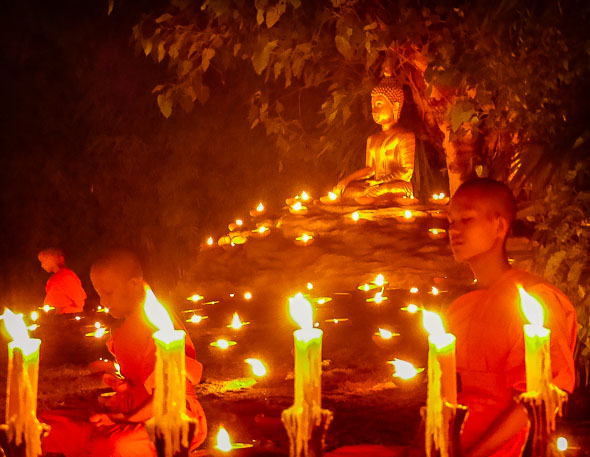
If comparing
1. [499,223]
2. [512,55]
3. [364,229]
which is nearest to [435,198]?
[364,229]

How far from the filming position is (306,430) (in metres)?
1.54

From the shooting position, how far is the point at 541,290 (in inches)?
99.0

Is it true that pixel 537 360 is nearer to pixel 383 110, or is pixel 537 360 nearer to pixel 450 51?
pixel 450 51

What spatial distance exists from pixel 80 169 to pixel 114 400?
33.3 ft

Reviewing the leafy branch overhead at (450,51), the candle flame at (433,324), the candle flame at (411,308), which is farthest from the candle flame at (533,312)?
the candle flame at (411,308)

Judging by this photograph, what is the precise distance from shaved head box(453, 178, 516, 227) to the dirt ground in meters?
1.55

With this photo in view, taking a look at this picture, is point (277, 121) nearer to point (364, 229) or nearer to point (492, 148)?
point (364, 229)

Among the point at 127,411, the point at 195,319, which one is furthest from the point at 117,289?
the point at 195,319

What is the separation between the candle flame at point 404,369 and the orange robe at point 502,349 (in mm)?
2307

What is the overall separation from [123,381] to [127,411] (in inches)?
6.8

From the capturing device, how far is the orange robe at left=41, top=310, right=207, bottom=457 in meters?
2.98

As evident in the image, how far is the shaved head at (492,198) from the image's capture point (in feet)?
9.73

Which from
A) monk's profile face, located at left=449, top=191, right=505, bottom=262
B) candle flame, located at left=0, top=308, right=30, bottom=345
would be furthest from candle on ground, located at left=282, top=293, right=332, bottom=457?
monk's profile face, located at left=449, top=191, right=505, bottom=262

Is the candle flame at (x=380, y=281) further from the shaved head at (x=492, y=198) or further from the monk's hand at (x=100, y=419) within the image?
the monk's hand at (x=100, y=419)
